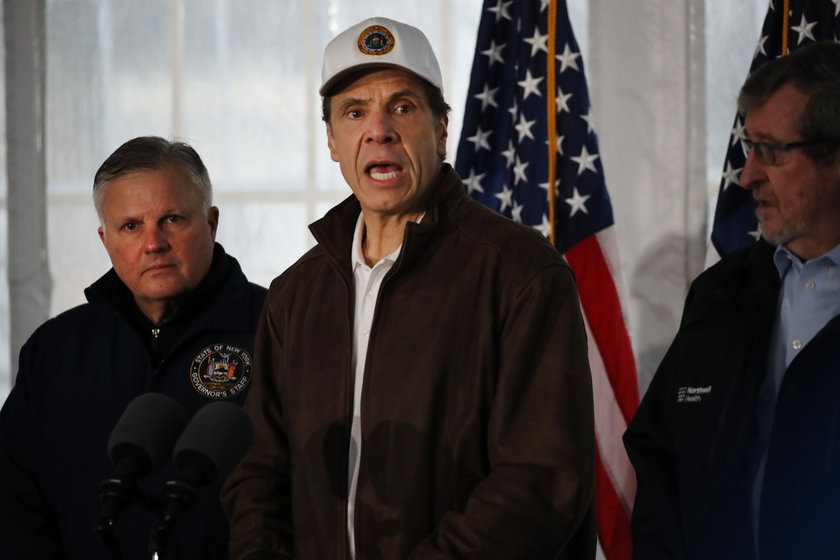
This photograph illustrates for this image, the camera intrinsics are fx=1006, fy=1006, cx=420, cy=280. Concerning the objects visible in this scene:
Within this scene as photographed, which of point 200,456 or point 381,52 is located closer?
point 200,456

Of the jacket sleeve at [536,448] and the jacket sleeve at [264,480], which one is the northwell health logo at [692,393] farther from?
the jacket sleeve at [264,480]

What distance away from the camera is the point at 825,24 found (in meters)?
2.84

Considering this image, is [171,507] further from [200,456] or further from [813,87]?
[813,87]

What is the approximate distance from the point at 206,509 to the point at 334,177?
1.61 meters

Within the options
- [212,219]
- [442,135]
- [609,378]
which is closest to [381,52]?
[442,135]

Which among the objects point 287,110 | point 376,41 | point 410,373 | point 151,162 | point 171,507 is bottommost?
point 171,507

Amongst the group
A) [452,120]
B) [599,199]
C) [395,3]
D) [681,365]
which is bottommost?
[681,365]

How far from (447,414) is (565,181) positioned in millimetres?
1511

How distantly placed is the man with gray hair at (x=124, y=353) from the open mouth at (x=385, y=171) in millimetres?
642

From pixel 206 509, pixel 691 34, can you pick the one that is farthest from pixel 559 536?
pixel 691 34

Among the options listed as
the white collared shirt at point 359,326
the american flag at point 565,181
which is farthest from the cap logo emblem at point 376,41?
the american flag at point 565,181

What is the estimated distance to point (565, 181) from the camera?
9.91 ft

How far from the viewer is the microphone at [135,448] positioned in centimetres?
121

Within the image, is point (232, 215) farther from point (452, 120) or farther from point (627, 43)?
point (627, 43)
